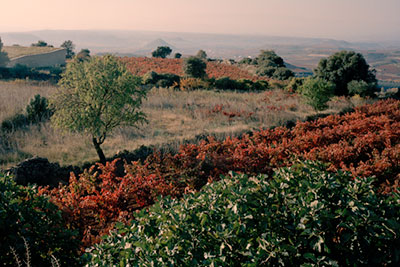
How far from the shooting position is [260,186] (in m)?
2.96

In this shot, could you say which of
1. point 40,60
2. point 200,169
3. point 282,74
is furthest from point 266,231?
point 40,60

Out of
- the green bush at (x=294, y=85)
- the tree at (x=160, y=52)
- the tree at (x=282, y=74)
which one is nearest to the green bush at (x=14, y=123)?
the green bush at (x=294, y=85)

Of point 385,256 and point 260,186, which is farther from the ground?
point 260,186

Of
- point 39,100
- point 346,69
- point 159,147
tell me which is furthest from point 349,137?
point 346,69

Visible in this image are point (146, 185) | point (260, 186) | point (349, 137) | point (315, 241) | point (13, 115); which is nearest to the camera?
point (315, 241)

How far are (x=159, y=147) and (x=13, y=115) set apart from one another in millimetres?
5877

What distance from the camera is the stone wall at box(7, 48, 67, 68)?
36.8m

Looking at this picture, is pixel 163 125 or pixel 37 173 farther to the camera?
pixel 163 125

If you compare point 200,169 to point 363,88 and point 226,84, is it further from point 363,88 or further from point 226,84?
point 226,84

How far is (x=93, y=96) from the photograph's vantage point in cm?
682

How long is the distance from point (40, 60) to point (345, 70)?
35506 millimetres

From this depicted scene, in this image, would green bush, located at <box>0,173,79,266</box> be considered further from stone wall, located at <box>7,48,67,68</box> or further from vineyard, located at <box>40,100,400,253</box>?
stone wall, located at <box>7,48,67,68</box>

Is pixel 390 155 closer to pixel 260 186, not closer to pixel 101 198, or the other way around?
pixel 260 186

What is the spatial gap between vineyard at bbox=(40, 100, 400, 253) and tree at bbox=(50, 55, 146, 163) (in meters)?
1.21
